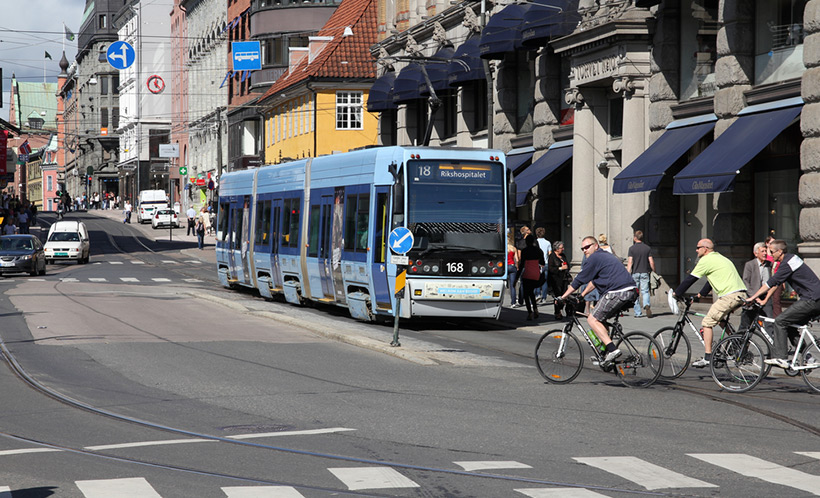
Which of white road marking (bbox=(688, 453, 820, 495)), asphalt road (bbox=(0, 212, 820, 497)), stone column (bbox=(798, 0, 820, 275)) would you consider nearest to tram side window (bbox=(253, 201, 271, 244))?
asphalt road (bbox=(0, 212, 820, 497))

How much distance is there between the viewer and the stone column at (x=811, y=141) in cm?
2123

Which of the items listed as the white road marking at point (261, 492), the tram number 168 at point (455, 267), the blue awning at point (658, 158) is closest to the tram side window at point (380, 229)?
the tram number 168 at point (455, 267)

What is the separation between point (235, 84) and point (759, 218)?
62.2 metres

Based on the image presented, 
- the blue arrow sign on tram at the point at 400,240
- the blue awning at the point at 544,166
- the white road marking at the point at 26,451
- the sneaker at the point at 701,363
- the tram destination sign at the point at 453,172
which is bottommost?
the white road marking at the point at 26,451

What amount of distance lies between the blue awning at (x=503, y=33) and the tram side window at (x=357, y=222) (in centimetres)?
1033

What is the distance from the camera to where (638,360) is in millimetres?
14312

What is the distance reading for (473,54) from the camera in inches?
1422

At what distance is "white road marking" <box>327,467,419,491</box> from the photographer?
8.38m

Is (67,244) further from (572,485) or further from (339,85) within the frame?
(572,485)

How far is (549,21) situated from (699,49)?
5488 mm

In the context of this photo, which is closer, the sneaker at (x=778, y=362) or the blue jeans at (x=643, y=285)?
the sneaker at (x=778, y=362)

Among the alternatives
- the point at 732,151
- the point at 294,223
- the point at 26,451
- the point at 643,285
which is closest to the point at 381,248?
the point at 294,223

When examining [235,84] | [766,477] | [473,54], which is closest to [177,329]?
[766,477]

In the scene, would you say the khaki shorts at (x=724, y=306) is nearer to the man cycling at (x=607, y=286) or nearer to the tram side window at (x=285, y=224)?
the man cycling at (x=607, y=286)
